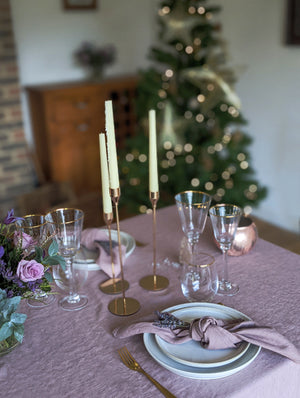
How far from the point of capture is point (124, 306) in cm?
109

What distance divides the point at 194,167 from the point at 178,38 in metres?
0.76

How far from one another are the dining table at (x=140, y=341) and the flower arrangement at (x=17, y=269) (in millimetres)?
96

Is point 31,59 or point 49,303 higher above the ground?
point 31,59

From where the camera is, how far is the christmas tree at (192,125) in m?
2.61

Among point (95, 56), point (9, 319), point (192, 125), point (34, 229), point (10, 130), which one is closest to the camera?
point (9, 319)

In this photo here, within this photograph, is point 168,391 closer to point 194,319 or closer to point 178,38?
point 194,319

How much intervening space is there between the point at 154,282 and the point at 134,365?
0.31m

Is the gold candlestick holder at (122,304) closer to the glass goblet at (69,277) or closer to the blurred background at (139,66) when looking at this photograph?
the glass goblet at (69,277)

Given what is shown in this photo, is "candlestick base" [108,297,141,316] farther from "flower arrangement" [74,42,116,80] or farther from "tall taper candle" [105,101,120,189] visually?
"flower arrangement" [74,42,116,80]

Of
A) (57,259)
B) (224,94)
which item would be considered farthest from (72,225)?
(224,94)

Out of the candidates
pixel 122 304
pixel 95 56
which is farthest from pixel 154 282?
pixel 95 56

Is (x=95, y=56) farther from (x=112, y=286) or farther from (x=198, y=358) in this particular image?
(x=198, y=358)

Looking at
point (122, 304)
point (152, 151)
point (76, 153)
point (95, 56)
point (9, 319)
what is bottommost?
point (76, 153)

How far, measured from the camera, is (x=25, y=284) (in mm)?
911
